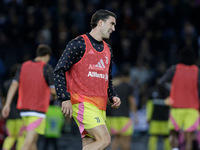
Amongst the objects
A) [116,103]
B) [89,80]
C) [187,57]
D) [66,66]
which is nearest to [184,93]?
[187,57]

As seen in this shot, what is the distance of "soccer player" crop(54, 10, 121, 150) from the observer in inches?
216

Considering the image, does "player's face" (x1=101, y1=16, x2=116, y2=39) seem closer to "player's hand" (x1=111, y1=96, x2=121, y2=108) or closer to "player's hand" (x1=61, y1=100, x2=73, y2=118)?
"player's hand" (x1=111, y1=96, x2=121, y2=108)

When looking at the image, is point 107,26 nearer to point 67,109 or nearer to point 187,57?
point 67,109

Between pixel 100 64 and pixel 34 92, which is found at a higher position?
pixel 100 64

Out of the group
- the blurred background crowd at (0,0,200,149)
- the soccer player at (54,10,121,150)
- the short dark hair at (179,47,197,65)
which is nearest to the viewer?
the soccer player at (54,10,121,150)

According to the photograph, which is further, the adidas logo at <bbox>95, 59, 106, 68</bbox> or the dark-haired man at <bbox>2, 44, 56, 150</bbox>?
the dark-haired man at <bbox>2, 44, 56, 150</bbox>

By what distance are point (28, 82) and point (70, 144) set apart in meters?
5.92

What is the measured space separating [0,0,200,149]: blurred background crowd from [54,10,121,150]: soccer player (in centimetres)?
913

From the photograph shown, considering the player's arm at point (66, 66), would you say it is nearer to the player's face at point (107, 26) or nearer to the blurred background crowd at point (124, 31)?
the player's face at point (107, 26)

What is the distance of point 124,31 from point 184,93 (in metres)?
8.06

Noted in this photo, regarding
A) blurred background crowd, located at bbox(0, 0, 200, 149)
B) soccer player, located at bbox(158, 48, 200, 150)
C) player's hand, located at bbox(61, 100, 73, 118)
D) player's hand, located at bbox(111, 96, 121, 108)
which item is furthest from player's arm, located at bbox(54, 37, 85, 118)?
blurred background crowd, located at bbox(0, 0, 200, 149)

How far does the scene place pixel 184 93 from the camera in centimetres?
916

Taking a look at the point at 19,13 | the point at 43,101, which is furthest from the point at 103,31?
the point at 19,13

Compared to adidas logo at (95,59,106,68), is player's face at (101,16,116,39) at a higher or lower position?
higher
